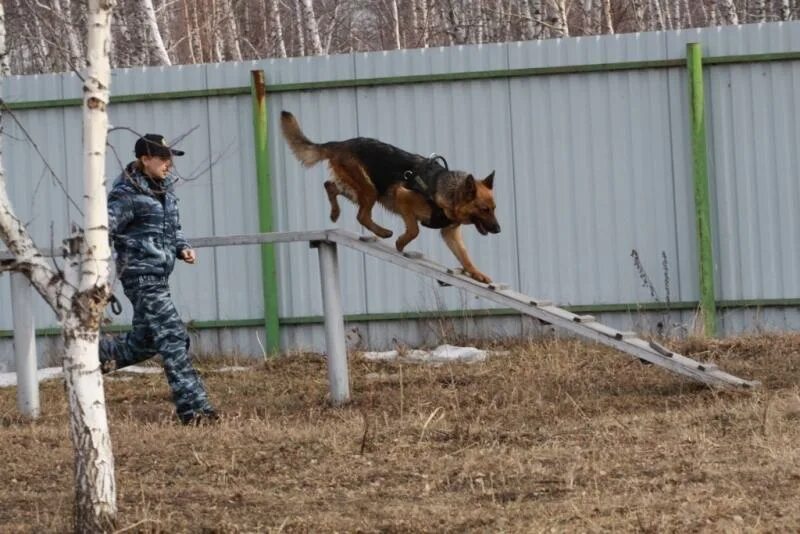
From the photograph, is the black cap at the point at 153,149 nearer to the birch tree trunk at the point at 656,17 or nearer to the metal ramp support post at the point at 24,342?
the metal ramp support post at the point at 24,342

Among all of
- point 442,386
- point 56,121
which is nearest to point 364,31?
point 56,121

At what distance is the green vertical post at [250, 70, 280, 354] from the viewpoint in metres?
10.3

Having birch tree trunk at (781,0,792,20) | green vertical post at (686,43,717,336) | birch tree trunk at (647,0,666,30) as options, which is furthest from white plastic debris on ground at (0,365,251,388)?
birch tree trunk at (647,0,666,30)

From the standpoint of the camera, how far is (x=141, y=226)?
7.59m

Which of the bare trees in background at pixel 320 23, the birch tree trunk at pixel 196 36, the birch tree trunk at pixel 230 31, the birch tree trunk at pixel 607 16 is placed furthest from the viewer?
the birch tree trunk at pixel 230 31

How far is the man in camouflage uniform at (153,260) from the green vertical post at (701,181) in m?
3.97

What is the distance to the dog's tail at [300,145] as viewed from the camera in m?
8.92

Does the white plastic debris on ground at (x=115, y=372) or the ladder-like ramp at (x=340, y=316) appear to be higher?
the ladder-like ramp at (x=340, y=316)

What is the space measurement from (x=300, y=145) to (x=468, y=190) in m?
1.28

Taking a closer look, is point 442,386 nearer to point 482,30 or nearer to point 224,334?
point 224,334

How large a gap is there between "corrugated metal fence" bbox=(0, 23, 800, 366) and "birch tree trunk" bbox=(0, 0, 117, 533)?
5102 mm

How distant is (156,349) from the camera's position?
7758mm

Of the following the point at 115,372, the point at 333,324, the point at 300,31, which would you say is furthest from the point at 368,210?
the point at 300,31

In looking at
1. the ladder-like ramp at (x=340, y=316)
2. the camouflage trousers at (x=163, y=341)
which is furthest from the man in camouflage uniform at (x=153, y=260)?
the ladder-like ramp at (x=340, y=316)
